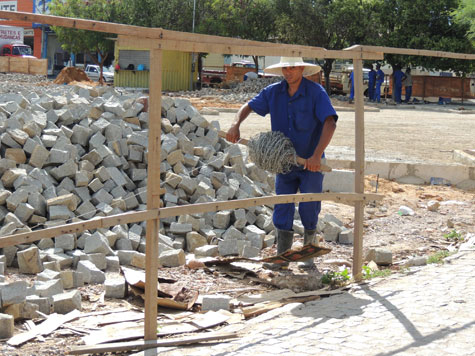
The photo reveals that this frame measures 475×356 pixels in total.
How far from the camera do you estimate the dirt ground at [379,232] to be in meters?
5.06

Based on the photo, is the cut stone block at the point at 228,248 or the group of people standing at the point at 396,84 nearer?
the cut stone block at the point at 228,248

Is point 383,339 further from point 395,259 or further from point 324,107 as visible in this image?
point 395,259

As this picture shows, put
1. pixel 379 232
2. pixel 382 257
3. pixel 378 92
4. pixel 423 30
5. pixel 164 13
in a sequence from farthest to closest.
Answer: pixel 164 13 < pixel 423 30 < pixel 378 92 < pixel 379 232 < pixel 382 257

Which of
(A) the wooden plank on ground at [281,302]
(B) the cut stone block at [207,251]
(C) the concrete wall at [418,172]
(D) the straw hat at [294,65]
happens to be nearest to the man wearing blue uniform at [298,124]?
(D) the straw hat at [294,65]

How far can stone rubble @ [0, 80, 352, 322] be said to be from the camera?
637cm

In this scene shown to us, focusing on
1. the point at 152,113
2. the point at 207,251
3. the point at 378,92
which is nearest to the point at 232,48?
the point at 152,113

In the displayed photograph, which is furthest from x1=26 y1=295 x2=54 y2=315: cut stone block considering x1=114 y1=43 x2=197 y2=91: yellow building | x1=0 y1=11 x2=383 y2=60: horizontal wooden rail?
x1=114 y1=43 x2=197 y2=91: yellow building

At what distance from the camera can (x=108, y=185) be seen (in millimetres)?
7750

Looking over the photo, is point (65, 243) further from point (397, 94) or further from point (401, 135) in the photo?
point (397, 94)

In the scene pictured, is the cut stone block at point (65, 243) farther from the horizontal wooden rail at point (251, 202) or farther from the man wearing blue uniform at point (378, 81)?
the man wearing blue uniform at point (378, 81)

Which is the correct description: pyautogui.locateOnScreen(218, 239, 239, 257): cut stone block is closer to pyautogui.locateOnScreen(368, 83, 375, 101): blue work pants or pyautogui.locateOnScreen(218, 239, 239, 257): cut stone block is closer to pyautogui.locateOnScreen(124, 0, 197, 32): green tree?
pyautogui.locateOnScreen(368, 83, 375, 101): blue work pants

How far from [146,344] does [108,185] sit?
4.03 meters

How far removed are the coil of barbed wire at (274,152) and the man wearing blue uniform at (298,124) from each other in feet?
0.52

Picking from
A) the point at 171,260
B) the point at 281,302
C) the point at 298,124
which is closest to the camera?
the point at 281,302
